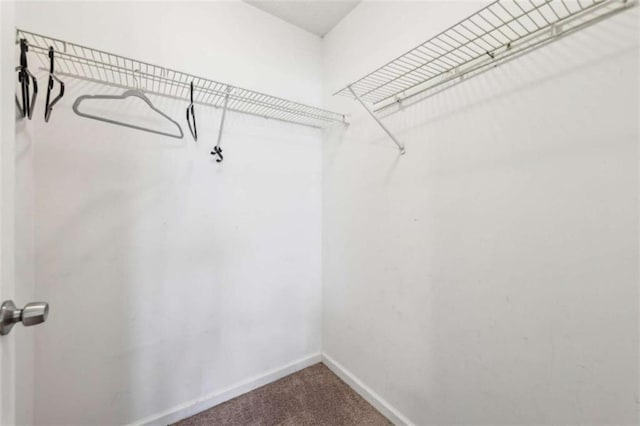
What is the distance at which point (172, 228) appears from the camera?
1.38 metres

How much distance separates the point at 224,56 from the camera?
1.53m

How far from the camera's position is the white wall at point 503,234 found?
2.45ft

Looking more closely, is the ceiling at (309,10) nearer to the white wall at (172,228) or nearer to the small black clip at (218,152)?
the white wall at (172,228)

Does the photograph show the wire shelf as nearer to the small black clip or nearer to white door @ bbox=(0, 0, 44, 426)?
the small black clip

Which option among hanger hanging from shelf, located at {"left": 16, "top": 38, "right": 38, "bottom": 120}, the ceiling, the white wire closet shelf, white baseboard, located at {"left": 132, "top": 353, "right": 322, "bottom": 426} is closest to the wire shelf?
the white wire closet shelf

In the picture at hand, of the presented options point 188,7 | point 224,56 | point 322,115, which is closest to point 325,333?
point 322,115

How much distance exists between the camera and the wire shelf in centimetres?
77

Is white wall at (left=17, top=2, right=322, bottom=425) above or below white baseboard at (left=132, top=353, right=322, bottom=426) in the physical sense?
above

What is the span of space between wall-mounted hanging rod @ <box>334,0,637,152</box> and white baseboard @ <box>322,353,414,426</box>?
1.44m

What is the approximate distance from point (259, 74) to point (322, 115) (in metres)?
0.50

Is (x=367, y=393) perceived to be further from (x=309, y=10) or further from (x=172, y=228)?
(x=309, y=10)

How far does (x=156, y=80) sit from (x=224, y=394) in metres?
1.81

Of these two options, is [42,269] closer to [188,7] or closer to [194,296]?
[194,296]

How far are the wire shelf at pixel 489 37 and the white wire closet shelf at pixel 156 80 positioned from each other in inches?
19.2
